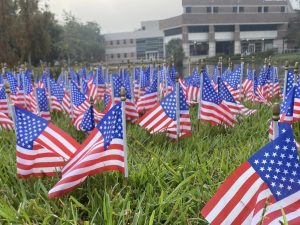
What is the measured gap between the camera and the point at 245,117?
833 centimetres

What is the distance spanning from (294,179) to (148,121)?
358cm

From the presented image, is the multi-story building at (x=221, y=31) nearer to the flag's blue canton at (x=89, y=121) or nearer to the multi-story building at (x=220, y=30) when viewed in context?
the multi-story building at (x=220, y=30)

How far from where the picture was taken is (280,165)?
118 inches

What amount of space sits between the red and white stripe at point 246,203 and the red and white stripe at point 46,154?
72.8 inches

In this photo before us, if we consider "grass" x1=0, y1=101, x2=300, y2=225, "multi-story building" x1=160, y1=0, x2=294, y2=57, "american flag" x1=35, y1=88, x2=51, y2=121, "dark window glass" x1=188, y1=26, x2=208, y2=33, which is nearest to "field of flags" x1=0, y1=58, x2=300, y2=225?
"grass" x1=0, y1=101, x2=300, y2=225

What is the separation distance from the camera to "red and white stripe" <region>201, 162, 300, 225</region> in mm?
3071

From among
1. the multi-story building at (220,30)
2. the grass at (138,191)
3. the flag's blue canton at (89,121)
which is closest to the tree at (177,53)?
the multi-story building at (220,30)

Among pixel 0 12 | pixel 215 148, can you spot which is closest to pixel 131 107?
pixel 215 148

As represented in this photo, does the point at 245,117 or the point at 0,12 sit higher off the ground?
the point at 0,12

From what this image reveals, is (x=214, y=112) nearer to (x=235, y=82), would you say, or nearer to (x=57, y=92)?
(x=235, y=82)

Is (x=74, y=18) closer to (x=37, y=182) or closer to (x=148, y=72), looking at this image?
(x=148, y=72)

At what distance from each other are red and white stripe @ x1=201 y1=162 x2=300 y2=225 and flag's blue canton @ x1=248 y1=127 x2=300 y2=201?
0.06m

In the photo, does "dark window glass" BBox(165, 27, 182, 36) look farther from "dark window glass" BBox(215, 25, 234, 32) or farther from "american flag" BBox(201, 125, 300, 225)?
"american flag" BBox(201, 125, 300, 225)

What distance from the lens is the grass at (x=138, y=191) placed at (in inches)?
149
